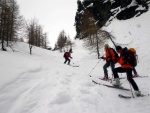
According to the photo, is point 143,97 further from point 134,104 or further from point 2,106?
point 2,106

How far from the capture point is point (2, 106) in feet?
13.4

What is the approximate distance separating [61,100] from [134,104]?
248 cm

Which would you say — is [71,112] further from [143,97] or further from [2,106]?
[143,97]

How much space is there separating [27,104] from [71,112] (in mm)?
1414

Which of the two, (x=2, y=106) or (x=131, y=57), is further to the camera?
(x=131, y=57)

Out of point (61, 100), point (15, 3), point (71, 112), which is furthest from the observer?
point (15, 3)

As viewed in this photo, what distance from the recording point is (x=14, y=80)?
5762mm

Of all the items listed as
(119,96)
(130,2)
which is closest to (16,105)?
(119,96)

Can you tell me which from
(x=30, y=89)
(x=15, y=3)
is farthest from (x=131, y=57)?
(x=15, y=3)

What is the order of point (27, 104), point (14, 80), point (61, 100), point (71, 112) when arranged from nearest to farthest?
point (71, 112), point (27, 104), point (61, 100), point (14, 80)

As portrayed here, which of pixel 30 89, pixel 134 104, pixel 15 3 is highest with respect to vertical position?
pixel 15 3

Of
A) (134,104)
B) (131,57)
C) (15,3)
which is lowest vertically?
(134,104)

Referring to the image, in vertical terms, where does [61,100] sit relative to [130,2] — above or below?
below

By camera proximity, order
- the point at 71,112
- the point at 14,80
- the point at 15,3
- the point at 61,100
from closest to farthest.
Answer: the point at 71,112 < the point at 61,100 < the point at 14,80 < the point at 15,3
